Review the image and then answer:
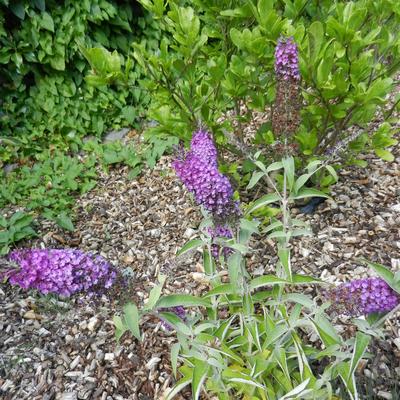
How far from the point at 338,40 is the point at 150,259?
170 centimetres

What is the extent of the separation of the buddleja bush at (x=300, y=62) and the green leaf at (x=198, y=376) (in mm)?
1173

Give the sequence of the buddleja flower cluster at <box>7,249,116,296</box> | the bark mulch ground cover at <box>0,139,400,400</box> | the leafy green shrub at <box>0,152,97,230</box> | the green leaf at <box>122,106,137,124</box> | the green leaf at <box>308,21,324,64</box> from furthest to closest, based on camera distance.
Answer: the green leaf at <box>122,106,137,124</box>, the leafy green shrub at <box>0,152,97,230</box>, the bark mulch ground cover at <box>0,139,400,400</box>, the green leaf at <box>308,21,324,64</box>, the buddleja flower cluster at <box>7,249,116,296</box>

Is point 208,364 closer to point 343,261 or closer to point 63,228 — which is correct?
point 343,261

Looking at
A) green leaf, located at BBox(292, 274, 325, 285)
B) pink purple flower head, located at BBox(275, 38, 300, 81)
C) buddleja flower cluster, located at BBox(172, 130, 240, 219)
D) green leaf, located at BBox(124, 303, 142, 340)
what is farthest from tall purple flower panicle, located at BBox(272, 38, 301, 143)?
green leaf, located at BBox(124, 303, 142, 340)

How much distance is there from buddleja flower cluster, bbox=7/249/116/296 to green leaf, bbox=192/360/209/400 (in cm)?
45

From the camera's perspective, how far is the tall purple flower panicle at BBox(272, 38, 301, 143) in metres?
1.79

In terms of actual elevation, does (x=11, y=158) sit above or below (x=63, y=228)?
above

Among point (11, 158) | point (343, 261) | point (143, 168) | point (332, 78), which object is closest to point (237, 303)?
point (343, 261)

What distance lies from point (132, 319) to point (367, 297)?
0.76 m

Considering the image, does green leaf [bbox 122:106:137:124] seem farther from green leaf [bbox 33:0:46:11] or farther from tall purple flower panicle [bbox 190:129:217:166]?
tall purple flower panicle [bbox 190:129:217:166]

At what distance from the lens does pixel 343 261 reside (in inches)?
106

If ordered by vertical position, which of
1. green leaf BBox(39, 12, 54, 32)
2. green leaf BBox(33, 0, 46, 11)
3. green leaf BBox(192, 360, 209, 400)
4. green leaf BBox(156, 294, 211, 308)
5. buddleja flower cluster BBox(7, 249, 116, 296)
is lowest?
green leaf BBox(192, 360, 209, 400)

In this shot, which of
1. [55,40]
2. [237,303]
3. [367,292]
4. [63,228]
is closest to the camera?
[367,292]

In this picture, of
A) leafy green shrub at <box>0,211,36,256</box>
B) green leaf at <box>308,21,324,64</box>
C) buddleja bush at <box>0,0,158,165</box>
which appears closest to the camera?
green leaf at <box>308,21,324,64</box>
